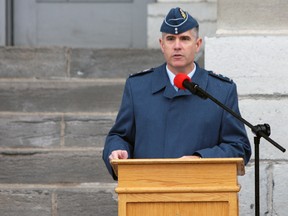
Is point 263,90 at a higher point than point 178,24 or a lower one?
lower

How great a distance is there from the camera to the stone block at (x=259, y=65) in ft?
20.8

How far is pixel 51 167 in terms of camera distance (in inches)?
262

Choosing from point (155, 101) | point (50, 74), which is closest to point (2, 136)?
point (50, 74)

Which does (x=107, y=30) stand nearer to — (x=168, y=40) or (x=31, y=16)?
(x=31, y=16)

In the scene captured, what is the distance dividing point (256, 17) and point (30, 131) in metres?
1.71

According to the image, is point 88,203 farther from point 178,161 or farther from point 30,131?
point 178,161

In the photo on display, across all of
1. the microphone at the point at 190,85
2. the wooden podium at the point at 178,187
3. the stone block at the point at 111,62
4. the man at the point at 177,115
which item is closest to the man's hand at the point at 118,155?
the man at the point at 177,115

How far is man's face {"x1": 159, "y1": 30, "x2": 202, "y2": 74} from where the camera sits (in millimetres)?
4586

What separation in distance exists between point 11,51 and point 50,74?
36cm

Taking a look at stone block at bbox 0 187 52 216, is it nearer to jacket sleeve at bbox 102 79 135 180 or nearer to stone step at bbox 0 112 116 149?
stone step at bbox 0 112 116 149

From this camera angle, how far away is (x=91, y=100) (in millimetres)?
7191

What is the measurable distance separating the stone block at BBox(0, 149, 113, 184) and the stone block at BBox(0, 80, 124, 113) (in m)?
0.53

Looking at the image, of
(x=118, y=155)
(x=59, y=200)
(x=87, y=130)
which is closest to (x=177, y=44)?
(x=118, y=155)

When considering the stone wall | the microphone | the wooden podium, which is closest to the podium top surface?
the wooden podium
